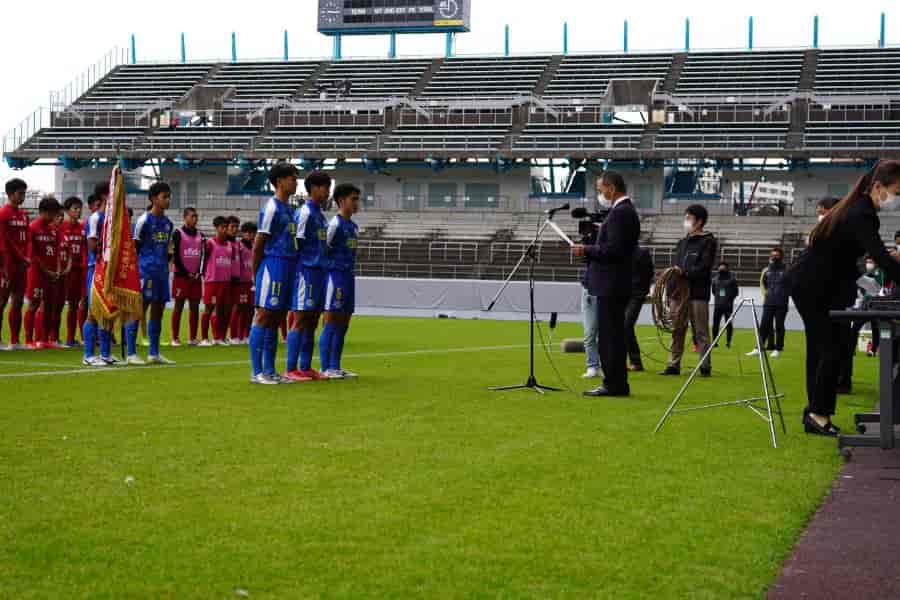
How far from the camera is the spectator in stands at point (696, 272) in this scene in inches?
566

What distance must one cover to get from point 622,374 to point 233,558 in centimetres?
715

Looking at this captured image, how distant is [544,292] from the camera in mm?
36844

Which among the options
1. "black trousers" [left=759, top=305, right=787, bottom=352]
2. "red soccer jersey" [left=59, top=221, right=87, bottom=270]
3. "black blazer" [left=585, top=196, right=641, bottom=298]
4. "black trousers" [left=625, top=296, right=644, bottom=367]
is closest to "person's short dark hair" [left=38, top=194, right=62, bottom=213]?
"red soccer jersey" [left=59, top=221, right=87, bottom=270]

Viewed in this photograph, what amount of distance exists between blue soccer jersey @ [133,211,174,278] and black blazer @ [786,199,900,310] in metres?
8.42

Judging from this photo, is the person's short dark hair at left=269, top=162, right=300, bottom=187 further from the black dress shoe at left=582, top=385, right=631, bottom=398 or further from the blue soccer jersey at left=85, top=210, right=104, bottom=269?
the black dress shoe at left=582, top=385, right=631, bottom=398

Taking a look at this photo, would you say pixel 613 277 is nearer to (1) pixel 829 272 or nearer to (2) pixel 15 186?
(1) pixel 829 272

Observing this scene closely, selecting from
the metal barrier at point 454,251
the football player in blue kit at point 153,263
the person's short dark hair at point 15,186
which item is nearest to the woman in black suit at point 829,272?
the football player in blue kit at point 153,263

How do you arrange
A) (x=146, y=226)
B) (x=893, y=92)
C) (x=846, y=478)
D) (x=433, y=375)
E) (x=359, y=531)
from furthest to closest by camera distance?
(x=893, y=92) < (x=146, y=226) < (x=433, y=375) < (x=846, y=478) < (x=359, y=531)

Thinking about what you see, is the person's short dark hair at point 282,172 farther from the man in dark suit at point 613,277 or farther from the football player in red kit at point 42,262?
the football player in red kit at point 42,262

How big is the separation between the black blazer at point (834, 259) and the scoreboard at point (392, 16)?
181ft

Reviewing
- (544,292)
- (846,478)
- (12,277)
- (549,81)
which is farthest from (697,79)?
(846,478)

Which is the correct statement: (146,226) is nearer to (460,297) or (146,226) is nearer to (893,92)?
(460,297)

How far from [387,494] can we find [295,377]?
6363 millimetres

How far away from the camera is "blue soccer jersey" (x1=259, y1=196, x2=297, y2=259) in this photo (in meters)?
11.4
